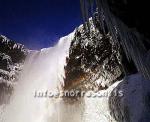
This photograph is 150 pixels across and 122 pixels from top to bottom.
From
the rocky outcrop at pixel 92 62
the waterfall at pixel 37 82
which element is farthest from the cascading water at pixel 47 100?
the rocky outcrop at pixel 92 62

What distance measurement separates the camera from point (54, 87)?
19938 millimetres

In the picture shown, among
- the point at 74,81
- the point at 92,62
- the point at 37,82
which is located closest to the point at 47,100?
the point at 37,82

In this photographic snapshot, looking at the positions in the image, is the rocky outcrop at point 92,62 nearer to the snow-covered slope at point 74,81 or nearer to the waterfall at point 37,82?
the snow-covered slope at point 74,81

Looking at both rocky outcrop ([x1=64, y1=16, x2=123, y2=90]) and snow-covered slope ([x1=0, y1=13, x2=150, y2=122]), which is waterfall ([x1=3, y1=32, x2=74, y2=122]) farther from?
rocky outcrop ([x1=64, y1=16, x2=123, y2=90])

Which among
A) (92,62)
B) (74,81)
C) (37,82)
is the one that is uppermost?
(37,82)

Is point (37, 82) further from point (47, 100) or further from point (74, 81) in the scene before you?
point (74, 81)

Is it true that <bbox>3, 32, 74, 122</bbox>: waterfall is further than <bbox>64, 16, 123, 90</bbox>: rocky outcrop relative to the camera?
Yes

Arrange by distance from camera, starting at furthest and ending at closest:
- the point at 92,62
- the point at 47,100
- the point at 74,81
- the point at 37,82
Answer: the point at 37,82, the point at 47,100, the point at 74,81, the point at 92,62

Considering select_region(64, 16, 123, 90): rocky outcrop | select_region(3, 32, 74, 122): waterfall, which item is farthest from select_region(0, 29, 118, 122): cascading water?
select_region(64, 16, 123, 90): rocky outcrop

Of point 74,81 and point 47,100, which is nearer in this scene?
point 74,81

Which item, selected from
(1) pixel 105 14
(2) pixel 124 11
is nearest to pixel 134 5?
(2) pixel 124 11

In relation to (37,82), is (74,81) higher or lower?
lower

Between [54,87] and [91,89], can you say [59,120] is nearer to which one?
[54,87]

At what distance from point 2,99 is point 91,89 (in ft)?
40.7
